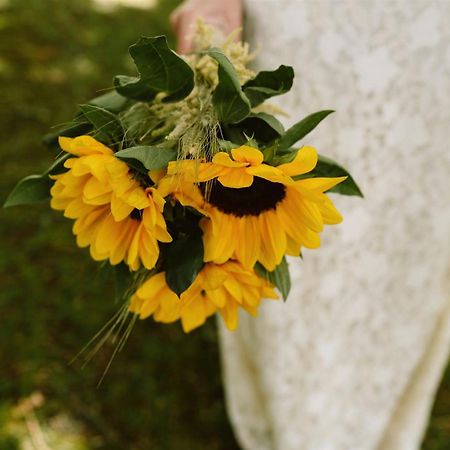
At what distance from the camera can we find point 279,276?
0.70m

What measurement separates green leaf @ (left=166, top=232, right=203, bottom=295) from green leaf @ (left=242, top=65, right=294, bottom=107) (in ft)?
0.57

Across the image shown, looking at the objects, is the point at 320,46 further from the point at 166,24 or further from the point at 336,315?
the point at 166,24

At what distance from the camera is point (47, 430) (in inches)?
65.7

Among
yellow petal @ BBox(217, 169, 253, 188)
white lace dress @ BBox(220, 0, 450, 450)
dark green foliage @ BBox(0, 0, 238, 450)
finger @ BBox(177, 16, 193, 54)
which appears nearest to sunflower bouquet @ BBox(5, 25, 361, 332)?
yellow petal @ BBox(217, 169, 253, 188)

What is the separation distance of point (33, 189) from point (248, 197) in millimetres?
296

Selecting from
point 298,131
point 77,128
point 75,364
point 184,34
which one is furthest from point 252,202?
point 75,364

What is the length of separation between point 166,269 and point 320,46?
575 millimetres

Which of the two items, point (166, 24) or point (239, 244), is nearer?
point (239, 244)

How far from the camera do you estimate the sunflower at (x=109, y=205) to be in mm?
585

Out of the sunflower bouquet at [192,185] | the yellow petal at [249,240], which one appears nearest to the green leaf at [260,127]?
the sunflower bouquet at [192,185]

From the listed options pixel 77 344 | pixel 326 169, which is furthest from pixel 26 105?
pixel 326 169

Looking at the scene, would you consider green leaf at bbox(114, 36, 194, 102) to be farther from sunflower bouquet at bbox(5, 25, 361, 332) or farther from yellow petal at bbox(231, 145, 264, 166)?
yellow petal at bbox(231, 145, 264, 166)

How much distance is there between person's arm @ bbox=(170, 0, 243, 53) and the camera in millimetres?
1001

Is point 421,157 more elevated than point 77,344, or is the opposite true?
point 421,157
